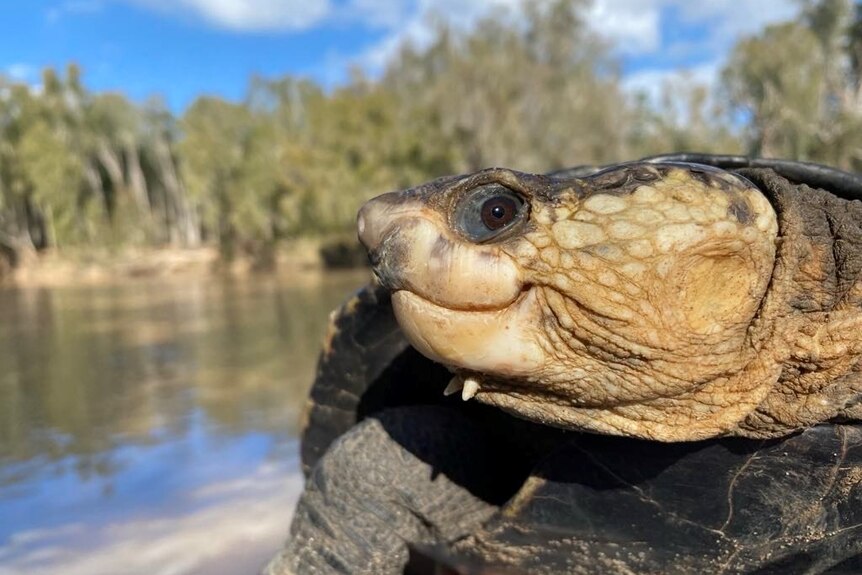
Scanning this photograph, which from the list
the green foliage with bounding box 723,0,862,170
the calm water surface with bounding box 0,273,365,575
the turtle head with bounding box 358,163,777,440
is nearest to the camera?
the turtle head with bounding box 358,163,777,440

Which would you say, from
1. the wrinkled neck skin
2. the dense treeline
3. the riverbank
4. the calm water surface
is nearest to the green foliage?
the dense treeline

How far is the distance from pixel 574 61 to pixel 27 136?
25917 millimetres

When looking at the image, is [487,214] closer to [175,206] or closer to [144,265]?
[144,265]

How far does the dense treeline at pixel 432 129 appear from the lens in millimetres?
22688

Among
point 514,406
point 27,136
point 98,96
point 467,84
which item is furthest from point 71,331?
point 98,96

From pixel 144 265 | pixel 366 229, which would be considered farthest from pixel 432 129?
pixel 366 229

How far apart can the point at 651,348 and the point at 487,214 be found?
14.4 inches

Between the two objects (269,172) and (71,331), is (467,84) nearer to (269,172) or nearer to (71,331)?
(269,172)

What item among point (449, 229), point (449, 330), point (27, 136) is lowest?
point (449, 330)

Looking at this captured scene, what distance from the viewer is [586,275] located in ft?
3.60

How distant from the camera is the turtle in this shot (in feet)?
3.61

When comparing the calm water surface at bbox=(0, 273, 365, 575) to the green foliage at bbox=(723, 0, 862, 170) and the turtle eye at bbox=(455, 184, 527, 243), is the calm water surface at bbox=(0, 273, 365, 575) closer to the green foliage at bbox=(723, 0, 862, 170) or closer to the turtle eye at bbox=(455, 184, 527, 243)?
the turtle eye at bbox=(455, 184, 527, 243)

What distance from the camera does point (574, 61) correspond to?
88.4ft

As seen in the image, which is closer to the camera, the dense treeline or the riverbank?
the dense treeline
